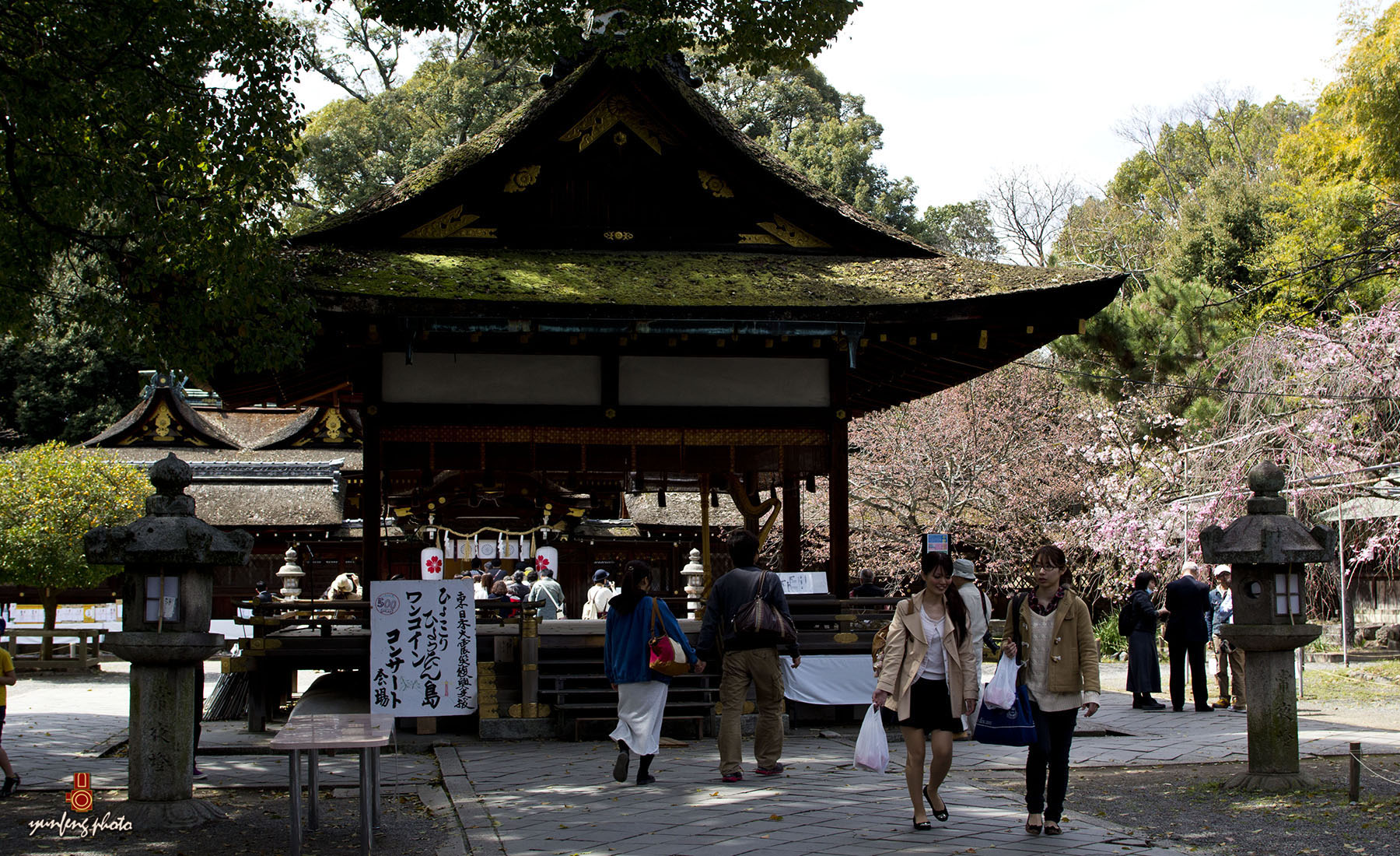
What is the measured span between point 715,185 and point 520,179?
2.05 metres

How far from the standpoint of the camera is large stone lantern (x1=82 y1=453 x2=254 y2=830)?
6.72m

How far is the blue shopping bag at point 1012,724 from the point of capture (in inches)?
247

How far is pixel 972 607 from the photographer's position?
7664mm

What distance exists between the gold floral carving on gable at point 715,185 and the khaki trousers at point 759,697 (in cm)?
600

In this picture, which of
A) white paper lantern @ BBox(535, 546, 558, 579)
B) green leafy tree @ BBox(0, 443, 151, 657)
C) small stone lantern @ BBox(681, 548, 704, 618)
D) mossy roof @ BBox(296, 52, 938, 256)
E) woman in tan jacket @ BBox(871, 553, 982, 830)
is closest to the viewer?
woman in tan jacket @ BBox(871, 553, 982, 830)

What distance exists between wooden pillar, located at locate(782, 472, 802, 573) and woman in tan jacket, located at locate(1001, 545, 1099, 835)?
686 cm

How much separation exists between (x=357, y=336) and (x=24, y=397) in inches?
1175

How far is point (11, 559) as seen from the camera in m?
18.6

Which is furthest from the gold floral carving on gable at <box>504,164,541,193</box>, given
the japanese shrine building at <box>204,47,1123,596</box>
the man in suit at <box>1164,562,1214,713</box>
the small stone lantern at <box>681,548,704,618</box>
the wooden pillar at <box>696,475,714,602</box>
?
the small stone lantern at <box>681,548,704,618</box>

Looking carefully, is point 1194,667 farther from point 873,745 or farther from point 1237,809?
point 873,745

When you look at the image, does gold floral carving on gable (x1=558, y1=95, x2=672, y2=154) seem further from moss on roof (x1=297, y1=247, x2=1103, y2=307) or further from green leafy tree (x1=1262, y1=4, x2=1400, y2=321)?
green leafy tree (x1=1262, y1=4, x2=1400, y2=321)

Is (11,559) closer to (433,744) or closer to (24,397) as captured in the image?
(433,744)

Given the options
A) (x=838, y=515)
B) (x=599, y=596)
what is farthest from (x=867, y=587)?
(x=599, y=596)

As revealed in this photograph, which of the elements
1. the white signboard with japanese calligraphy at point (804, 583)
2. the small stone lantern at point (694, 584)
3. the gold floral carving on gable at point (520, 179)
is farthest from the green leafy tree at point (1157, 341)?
the gold floral carving on gable at point (520, 179)
